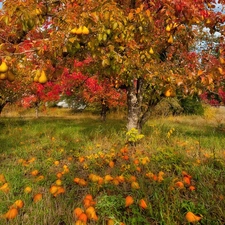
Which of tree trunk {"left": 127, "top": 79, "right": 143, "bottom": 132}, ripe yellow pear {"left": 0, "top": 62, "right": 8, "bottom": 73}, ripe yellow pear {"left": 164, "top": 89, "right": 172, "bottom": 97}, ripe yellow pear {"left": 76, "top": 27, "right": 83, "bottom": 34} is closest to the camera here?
ripe yellow pear {"left": 0, "top": 62, "right": 8, "bottom": 73}

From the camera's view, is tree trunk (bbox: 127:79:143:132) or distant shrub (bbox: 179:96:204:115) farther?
distant shrub (bbox: 179:96:204:115)

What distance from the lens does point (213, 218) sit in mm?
2266

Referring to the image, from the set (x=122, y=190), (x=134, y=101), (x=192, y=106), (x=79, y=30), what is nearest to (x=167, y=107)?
(x=192, y=106)

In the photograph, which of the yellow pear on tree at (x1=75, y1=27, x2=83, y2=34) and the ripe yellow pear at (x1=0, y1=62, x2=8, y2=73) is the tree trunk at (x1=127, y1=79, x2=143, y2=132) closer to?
the yellow pear on tree at (x1=75, y1=27, x2=83, y2=34)

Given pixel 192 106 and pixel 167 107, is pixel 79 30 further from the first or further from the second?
pixel 192 106

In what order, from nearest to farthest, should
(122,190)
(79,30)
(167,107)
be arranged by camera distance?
(79,30) < (122,190) < (167,107)

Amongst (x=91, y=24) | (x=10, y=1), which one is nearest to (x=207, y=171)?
(x=91, y=24)

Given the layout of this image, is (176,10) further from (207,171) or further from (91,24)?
(207,171)

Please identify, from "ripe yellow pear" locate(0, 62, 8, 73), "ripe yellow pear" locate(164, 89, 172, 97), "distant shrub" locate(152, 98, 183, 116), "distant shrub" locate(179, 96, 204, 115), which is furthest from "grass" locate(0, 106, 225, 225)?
"distant shrub" locate(179, 96, 204, 115)

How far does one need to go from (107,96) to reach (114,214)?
38.5 ft

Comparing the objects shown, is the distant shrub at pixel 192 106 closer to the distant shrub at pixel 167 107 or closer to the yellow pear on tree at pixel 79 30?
the distant shrub at pixel 167 107

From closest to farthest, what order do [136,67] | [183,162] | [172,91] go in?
1. [172,91]
2. [183,162]
3. [136,67]

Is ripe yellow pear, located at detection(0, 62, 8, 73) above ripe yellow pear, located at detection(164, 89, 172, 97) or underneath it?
above

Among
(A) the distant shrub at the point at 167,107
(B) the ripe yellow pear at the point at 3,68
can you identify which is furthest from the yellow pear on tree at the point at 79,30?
(A) the distant shrub at the point at 167,107
